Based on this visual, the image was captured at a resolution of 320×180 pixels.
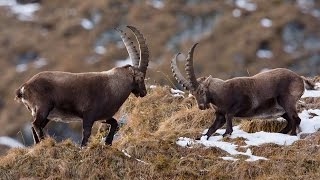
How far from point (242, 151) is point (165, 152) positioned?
141cm

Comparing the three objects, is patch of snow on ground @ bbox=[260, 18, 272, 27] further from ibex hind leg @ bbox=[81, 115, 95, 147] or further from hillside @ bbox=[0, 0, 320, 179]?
ibex hind leg @ bbox=[81, 115, 95, 147]

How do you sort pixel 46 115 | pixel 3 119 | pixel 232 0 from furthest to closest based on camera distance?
pixel 232 0 < pixel 3 119 < pixel 46 115

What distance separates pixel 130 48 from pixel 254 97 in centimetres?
265

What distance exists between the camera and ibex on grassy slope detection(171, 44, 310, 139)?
42.1 ft

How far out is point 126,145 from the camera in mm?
11547

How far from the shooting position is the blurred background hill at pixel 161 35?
58531 mm

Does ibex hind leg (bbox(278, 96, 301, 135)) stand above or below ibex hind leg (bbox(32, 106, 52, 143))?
below

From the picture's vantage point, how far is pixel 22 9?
253 ft

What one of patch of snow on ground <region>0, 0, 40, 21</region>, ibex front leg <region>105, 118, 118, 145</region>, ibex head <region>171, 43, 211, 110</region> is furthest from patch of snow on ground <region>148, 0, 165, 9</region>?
ibex front leg <region>105, 118, 118, 145</region>

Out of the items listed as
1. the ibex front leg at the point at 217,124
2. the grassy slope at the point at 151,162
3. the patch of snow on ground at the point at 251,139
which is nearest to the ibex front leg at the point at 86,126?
the grassy slope at the point at 151,162

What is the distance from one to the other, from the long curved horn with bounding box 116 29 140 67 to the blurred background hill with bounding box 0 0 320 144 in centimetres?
3994

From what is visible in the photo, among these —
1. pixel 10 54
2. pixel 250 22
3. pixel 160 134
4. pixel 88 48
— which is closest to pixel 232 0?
pixel 250 22

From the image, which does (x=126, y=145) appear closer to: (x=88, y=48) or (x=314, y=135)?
(x=314, y=135)

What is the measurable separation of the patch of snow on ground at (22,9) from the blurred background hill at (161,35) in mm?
118
